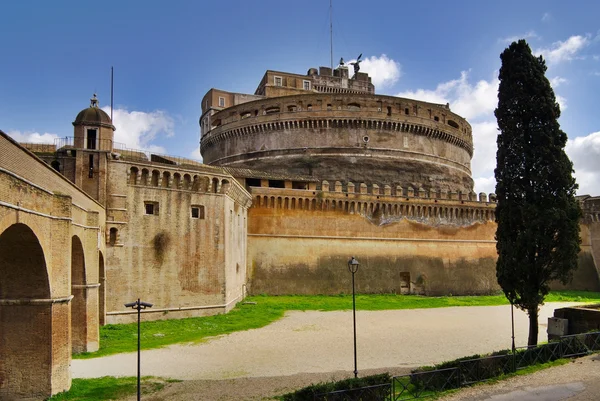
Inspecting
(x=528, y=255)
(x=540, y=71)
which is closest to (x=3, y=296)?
(x=528, y=255)

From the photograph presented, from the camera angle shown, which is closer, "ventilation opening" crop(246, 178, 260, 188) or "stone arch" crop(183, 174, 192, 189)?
"stone arch" crop(183, 174, 192, 189)

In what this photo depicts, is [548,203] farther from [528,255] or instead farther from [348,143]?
[348,143]

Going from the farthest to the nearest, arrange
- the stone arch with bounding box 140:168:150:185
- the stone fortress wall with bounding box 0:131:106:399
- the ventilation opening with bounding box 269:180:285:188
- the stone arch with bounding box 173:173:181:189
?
the ventilation opening with bounding box 269:180:285:188, the stone arch with bounding box 173:173:181:189, the stone arch with bounding box 140:168:150:185, the stone fortress wall with bounding box 0:131:106:399

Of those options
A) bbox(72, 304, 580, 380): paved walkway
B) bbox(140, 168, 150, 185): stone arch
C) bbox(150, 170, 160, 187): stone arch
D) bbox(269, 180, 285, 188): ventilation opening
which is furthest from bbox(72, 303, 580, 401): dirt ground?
bbox(269, 180, 285, 188): ventilation opening

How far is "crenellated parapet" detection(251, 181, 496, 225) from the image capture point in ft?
107

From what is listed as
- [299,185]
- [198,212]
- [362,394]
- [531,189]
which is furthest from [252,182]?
[362,394]

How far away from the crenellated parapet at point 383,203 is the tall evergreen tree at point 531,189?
15.9m

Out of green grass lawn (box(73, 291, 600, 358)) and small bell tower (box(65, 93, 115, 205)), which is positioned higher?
small bell tower (box(65, 93, 115, 205))

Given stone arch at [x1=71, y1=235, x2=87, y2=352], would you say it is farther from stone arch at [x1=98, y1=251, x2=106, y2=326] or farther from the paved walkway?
stone arch at [x1=98, y1=251, x2=106, y2=326]

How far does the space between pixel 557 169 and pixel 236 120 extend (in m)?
30.9

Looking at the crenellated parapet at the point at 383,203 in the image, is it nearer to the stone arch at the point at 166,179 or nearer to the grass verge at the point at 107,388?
the stone arch at the point at 166,179

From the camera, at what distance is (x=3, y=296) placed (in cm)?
1212

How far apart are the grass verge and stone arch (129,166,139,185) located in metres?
10.7

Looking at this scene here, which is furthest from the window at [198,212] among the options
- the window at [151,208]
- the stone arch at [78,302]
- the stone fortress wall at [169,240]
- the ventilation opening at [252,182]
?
the ventilation opening at [252,182]
